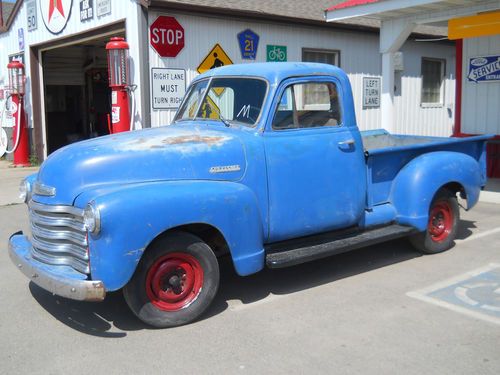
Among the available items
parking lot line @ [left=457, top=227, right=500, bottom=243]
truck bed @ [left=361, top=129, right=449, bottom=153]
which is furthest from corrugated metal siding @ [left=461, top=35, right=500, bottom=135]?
truck bed @ [left=361, top=129, right=449, bottom=153]

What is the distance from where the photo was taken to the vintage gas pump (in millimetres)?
9805

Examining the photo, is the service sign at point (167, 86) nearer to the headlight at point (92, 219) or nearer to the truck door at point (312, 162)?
the truck door at point (312, 162)

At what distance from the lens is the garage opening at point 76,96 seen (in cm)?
1625

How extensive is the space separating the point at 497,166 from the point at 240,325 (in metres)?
8.11

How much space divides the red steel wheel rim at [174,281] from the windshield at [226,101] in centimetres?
142

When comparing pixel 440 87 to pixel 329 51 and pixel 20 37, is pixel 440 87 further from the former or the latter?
pixel 20 37

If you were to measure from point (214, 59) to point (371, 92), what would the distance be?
4.75 meters

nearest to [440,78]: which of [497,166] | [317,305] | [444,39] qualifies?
[444,39]

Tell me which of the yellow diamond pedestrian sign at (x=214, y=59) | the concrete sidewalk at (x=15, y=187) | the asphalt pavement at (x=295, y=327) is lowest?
the asphalt pavement at (x=295, y=327)

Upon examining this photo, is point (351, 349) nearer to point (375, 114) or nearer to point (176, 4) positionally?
point (176, 4)

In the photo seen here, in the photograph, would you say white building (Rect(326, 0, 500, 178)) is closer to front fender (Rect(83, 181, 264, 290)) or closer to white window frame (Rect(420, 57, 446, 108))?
white window frame (Rect(420, 57, 446, 108))

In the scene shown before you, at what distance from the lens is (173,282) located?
4289 mm

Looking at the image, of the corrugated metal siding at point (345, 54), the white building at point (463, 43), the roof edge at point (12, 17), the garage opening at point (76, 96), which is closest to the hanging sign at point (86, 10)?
the corrugated metal siding at point (345, 54)

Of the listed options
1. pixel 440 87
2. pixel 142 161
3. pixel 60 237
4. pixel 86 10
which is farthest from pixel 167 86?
pixel 440 87
